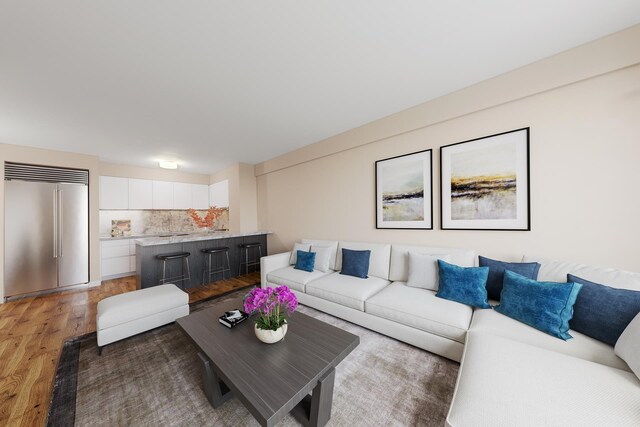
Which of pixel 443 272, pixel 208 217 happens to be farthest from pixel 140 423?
pixel 208 217

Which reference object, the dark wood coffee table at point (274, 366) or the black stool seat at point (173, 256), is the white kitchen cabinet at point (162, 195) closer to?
the black stool seat at point (173, 256)

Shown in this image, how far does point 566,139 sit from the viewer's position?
1979mm

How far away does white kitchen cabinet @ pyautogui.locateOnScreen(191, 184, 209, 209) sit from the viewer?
6.00 meters

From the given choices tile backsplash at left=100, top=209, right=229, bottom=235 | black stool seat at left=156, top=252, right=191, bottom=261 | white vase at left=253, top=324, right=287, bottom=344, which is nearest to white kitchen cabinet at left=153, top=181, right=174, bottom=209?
tile backsplash at left=100, top=209, right=229, bottom=235

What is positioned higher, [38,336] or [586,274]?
[586,274]

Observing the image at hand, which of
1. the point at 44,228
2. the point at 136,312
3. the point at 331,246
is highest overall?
the point at 44,228

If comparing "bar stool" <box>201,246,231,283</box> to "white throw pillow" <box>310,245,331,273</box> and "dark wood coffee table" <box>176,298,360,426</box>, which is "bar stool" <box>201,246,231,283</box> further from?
"dark wood coffee table" <box>176,298,360,426</box>

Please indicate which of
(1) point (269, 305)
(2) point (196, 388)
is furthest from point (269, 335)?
(2) point (196, 388)

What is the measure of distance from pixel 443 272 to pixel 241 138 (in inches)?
139

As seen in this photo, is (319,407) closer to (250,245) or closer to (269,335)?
(269,335)

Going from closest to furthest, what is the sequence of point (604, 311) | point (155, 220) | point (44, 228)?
point (604, 311) → point (44, 228) → point (155, 220)

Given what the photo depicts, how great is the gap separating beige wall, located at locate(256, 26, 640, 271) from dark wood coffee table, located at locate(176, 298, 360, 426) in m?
1.97

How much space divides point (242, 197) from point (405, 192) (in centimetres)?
368

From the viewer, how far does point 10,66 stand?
6.01ft
